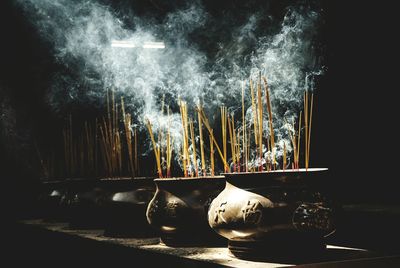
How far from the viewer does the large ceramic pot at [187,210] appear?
1746 millimetres

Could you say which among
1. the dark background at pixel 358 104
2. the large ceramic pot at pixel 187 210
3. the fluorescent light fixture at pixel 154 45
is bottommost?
the large ceramic pot at pixel 187 210

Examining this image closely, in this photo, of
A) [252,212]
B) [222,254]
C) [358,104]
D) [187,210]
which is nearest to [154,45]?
[358,104]

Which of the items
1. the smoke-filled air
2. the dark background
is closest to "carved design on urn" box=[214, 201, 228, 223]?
the dark background

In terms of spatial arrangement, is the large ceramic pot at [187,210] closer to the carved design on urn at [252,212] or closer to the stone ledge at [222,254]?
the stone ledge at [222,254]

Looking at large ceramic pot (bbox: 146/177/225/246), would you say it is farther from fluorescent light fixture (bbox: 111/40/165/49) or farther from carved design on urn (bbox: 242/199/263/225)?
fluorescent light fixture (bbox: 111/40/165/49)

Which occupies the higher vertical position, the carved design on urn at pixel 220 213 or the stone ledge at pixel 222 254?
the carved design on urn at pixel 220 213

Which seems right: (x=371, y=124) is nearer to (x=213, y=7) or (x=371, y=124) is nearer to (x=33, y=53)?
(x=213, y=7)

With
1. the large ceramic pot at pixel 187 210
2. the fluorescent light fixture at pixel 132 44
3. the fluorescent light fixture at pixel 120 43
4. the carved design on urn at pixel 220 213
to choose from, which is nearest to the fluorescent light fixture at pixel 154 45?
the fluorescent light fixture at pixel 132 44

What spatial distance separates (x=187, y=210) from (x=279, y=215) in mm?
462

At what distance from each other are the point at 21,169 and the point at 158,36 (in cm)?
150

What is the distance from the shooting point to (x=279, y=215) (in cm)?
136

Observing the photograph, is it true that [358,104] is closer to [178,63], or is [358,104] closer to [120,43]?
[178,63]

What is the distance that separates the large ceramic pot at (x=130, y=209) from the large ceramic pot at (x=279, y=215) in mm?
705

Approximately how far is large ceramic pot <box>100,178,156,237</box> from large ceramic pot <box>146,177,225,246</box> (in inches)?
12.3
